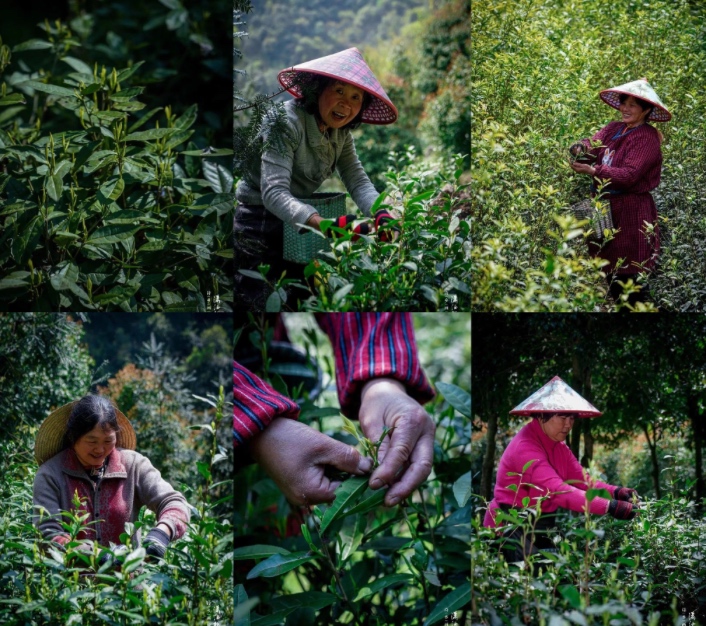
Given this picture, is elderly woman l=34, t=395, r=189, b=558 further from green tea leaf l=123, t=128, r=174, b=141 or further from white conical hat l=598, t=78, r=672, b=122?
white conical hat l=598, t=78, r=672, b=122

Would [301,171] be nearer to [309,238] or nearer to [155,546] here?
[309,238]

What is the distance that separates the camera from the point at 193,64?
2.78 m

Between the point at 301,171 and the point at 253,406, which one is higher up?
the point at 301,171

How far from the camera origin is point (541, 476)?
1.57m

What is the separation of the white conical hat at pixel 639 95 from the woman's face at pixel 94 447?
120 cm

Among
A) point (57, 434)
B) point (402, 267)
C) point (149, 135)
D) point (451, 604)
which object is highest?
point (149, 135)

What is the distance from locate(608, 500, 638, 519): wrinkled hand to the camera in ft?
5.15

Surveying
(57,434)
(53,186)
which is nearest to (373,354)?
(57,434)

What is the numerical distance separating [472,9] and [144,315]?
93 cm

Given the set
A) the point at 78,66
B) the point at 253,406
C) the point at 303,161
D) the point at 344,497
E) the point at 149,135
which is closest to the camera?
the point at 344,497

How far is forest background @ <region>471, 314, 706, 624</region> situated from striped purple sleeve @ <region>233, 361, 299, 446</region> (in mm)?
378

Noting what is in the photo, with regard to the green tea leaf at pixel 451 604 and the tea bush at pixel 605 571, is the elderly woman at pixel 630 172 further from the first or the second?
the green tea leaf at pixel 451 604

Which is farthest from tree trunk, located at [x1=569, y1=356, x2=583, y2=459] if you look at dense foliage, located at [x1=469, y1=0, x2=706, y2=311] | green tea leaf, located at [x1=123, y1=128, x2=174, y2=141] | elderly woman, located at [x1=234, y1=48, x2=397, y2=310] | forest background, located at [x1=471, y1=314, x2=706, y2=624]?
green tea leaf, located at [x1=123, y1=128, x2=174, y2=141]

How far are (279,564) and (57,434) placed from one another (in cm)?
49
